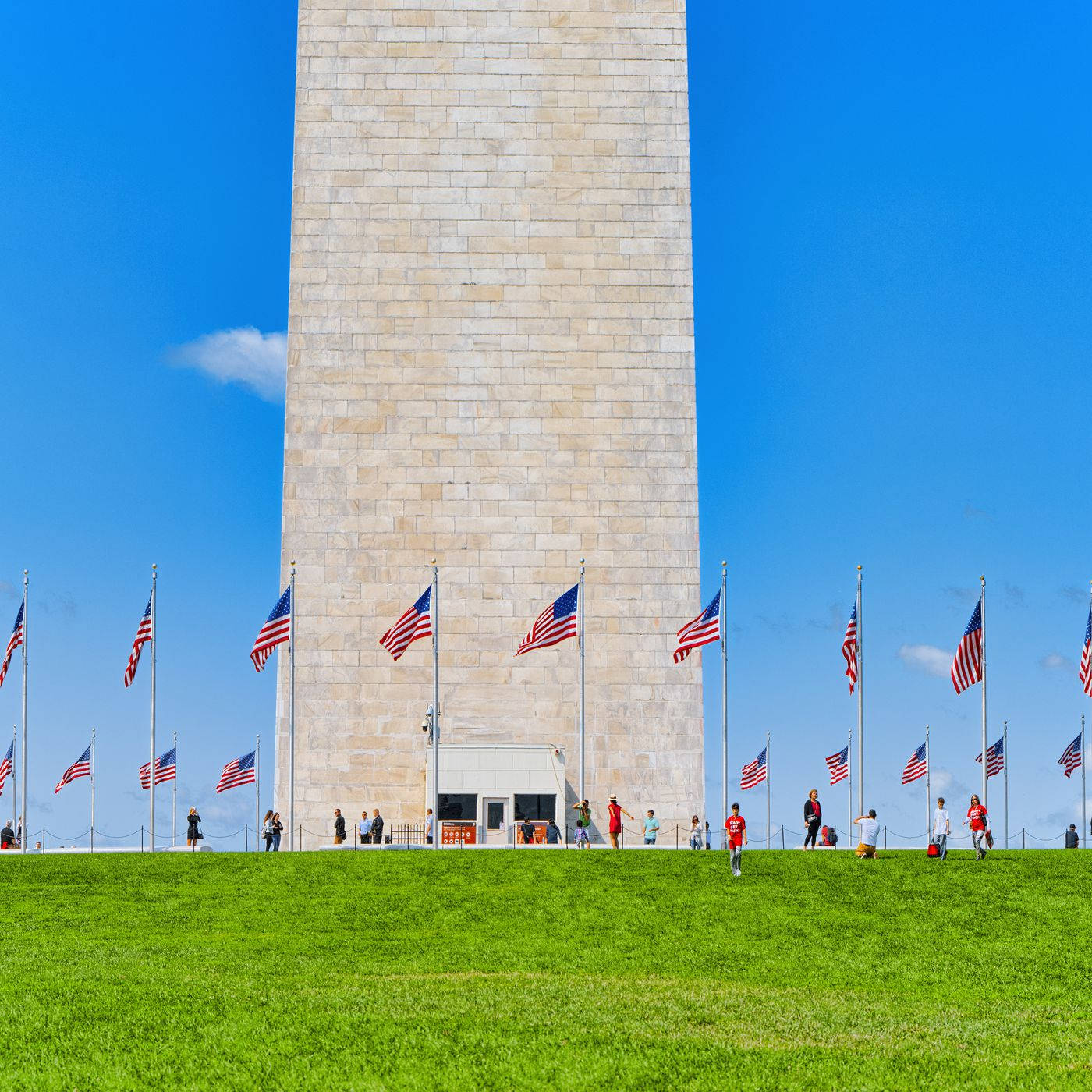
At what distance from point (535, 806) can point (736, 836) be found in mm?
17502

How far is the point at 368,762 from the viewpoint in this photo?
167ft

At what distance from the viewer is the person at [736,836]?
31656 millimetres

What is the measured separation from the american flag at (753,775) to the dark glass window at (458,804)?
28.9 ft

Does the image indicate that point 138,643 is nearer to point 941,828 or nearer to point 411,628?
point 411,628

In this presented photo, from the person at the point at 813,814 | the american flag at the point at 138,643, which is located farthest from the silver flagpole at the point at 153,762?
the person at the point at 813,814

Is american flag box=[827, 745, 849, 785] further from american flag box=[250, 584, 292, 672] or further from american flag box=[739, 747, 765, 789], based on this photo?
american flag box=[250, 584, 292, 672]

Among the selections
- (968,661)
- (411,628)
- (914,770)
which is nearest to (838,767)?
(914,770)

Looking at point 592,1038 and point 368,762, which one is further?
point 368,762

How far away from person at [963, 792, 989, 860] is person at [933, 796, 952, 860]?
0.51 m

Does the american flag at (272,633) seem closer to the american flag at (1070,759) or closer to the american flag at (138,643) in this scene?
the american flag at (138,643)

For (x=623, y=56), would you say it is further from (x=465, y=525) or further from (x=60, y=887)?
(x=60, y=887)

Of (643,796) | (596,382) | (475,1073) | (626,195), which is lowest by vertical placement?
(475,1073)

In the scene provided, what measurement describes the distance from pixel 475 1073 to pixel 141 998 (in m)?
5.46

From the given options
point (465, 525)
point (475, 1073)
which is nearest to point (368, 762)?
point (465, 525)
